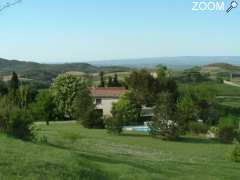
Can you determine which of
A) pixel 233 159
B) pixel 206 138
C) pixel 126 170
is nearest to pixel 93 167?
pixel 126 170

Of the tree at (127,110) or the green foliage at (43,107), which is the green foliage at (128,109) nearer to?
the tree at (127,110)

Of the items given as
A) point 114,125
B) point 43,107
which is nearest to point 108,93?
point 43,107

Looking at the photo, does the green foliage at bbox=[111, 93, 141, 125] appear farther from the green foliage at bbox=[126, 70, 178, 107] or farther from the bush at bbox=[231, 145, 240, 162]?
the bush at bbox=[231, 145, 240, 162]

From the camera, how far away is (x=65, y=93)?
51.4 metres

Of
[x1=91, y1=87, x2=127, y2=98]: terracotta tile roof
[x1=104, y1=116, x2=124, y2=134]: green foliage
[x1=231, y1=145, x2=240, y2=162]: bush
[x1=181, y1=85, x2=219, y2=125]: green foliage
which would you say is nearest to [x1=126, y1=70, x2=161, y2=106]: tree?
[x1=91, y1=87, x2=127, y2=98]: terracotta tile roof

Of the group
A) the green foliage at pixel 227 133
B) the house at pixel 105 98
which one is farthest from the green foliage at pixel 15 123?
the house at pixel 105 98

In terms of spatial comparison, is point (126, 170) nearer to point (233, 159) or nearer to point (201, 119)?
point (233, 159)

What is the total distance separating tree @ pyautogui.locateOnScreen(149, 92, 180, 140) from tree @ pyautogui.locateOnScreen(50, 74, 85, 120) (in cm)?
1566

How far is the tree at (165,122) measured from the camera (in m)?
34.7

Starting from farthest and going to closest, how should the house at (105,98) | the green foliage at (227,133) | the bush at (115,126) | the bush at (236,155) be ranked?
the house at (105,98), the bush at (115,126), the green foliage at (227,133), the bush at (236,155)

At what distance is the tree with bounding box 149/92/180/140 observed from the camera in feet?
114

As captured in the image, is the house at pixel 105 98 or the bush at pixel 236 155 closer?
the bush at pixel 236 155

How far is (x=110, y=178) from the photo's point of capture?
959 cm

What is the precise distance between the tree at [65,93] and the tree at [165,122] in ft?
51.4
